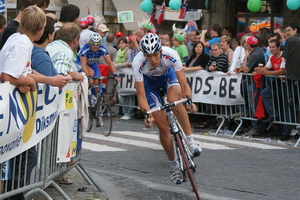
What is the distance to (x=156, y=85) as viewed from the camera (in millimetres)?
8125

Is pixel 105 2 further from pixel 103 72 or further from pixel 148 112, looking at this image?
pixel 148 112

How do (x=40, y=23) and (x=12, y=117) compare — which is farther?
(x=40, y=23)

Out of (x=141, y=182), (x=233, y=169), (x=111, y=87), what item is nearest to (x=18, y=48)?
(x=141, y=182)

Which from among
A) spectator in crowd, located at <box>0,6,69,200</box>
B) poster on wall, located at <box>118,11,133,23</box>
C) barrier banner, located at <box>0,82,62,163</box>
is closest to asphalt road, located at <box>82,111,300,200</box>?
barrier banner, located at <box>0,82,62,163</box>

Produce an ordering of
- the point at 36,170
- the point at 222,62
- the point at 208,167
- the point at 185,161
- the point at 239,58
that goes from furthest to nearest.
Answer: the point at 222,62, the point at 239,58, the point at 208,167, the point at 185,161, the point at 36,170

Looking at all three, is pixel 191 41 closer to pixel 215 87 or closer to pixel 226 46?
pixel 226 46

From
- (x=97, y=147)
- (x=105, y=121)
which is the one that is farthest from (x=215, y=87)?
(x=97, y=147)

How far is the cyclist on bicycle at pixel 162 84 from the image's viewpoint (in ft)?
23.1

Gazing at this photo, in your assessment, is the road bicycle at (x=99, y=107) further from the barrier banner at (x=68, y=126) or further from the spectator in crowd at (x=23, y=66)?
the spectator in crowd at (x=23, y=66)

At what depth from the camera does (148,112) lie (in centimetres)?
653

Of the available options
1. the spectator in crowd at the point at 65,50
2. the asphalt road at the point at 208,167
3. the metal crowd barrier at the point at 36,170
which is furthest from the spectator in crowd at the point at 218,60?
the metal crowd barrier at the point at 36,170

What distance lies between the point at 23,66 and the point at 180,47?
34.7 ft

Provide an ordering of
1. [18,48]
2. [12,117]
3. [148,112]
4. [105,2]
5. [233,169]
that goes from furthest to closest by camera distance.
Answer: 1. [105,2]
2. [233,169]
3. [148,112]
4. [18,48]
5. [12,117]

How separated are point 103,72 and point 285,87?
5126 millimetres
